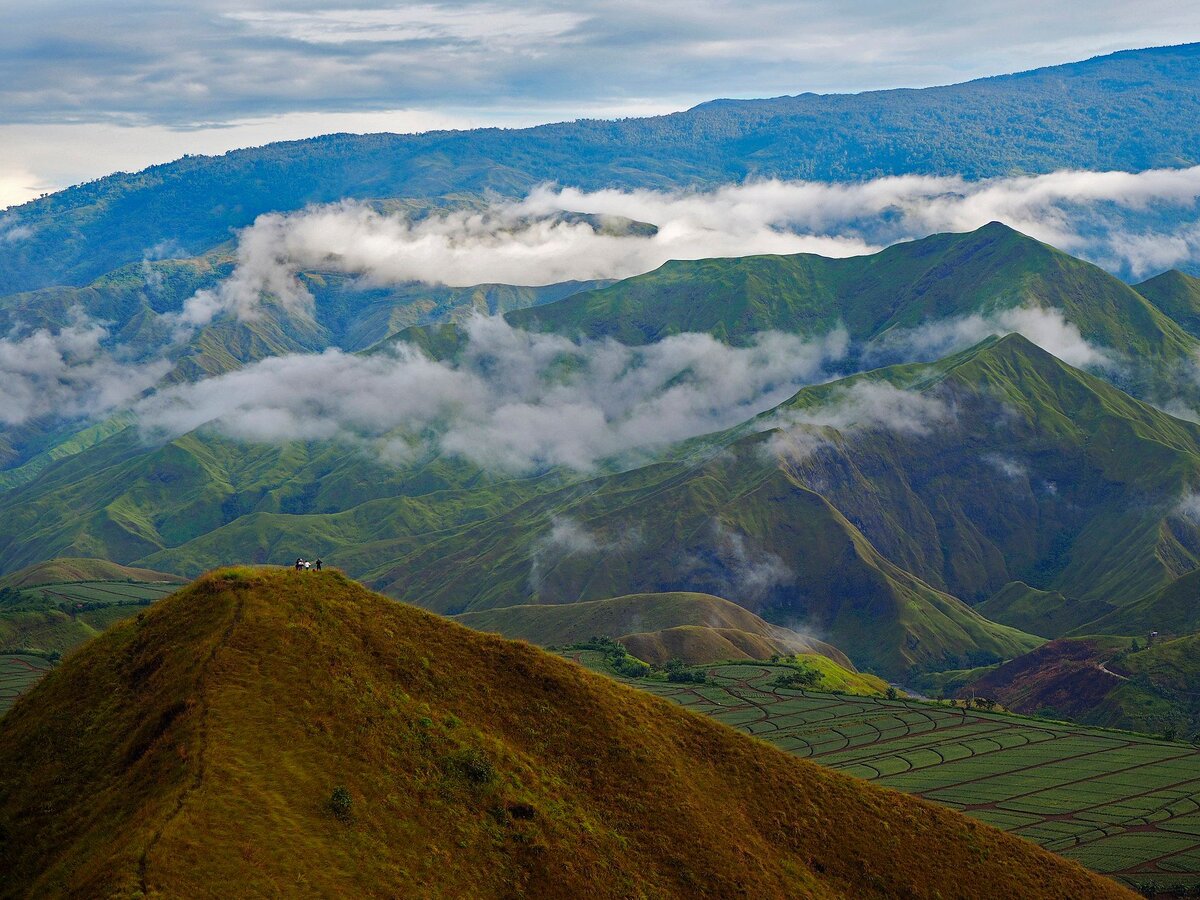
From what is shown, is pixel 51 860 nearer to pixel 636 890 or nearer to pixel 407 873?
pixel 407 873

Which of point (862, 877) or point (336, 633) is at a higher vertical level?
point (336, 633)

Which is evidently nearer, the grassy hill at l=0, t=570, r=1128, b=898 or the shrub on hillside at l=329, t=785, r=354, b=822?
the grassy hill at l=0, t=570, r=1128, b=898

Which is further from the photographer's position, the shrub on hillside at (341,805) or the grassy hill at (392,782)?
the shrub on hillside at (341,805)

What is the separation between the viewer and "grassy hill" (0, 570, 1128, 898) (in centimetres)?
7900

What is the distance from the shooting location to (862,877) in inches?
4316

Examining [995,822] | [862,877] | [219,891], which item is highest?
[219,891]

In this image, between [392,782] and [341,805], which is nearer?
[341,805]

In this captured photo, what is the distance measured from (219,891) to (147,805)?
9.89 meters

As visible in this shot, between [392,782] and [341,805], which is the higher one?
[341,805]

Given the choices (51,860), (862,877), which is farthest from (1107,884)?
(51,860)

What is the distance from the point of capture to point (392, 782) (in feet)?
294

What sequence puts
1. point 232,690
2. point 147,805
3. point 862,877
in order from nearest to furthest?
point 147,805 < point 232,690 < point 862,877

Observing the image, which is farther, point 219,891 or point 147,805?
point 147,805

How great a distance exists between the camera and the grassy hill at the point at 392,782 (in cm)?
7900
